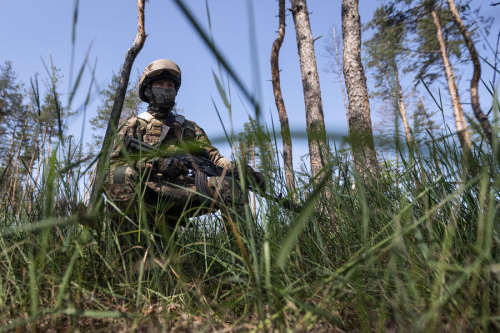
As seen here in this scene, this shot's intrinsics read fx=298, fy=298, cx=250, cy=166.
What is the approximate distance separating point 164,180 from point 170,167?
17 cm

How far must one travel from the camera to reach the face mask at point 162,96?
2.81 meters

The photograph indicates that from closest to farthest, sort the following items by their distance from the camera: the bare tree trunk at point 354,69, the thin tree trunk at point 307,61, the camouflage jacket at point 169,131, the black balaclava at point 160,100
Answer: the camouflage jacket at point 169,131
the black balaclava at point 160,100
the bare tree trunk at point 354,69
the thin tree trunk at point 307,61

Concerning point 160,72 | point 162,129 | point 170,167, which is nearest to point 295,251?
point 170,167

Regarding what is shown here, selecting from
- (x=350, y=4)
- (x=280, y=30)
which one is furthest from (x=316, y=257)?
(x=280, y=30)

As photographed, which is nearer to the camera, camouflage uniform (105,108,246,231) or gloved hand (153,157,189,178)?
camouflage uniform (105,108,246,231)

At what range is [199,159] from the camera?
249cm

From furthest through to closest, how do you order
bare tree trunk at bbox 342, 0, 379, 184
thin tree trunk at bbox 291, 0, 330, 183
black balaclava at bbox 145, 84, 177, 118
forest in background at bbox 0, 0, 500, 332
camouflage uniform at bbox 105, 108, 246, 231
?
1. thin tree trunk at bbox 291, 0, 330, 183
2. bare tree trunk at bbox 342, 0, 379, 184
3. black balaclava at bbox 145, 84, 177, 118
4. camouflage uniform at bbox 105, 108, 246, 231
5. forest in background at bbox 0, 0, 500, 332

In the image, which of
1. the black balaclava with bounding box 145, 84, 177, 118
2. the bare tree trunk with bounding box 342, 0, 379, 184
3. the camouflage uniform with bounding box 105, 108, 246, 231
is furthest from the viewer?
the bare tree trunk with bounding box 342, 0, 379, 184

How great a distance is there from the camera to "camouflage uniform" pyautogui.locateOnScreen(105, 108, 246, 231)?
2.05 metres

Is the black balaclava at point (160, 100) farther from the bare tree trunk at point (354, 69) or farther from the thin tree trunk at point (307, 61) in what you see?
the thin tree trunk at point (307, 61)

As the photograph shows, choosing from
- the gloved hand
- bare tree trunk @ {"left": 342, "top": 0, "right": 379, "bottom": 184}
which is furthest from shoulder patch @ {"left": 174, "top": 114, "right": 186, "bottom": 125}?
bare tree trunk @ {"left": 342, "top": 0, "right": 379, "bottom": 184}

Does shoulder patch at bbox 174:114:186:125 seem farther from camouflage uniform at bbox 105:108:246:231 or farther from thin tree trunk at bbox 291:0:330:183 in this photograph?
thin tree trunk at bbox 291:0:330:183

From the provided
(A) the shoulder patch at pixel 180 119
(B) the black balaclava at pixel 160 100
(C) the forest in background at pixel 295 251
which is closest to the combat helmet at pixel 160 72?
(B) the black balaclava at pixel 160 100

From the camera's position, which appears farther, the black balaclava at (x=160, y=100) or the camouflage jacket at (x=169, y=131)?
the black balaclava at (x=160, y=100)
